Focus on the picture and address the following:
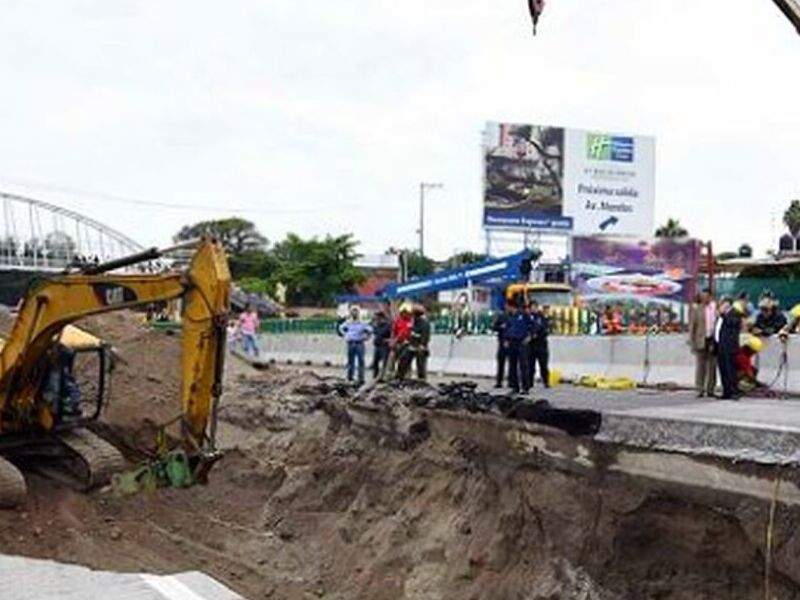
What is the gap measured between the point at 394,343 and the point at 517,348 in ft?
10.4

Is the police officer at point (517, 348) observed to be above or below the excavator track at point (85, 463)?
above

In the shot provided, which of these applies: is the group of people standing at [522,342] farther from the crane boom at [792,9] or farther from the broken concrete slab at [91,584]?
the crane boom at [792,9]

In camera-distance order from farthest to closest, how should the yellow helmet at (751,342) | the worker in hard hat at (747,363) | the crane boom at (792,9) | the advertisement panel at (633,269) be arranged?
the advertisement panel at (633,269), the yellow helmet at (751,342), the worker in hard hat at (747,363), the crane boom at (792,9)

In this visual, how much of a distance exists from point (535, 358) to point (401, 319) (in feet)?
8.95

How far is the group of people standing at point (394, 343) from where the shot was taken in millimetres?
20661

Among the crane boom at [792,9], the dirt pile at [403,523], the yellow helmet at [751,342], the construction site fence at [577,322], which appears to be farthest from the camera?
the construction site fence at [577,322]

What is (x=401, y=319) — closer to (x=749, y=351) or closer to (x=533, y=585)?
(x=749, y=351)

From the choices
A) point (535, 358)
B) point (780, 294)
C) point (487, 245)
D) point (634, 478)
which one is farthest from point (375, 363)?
point (487, 245)

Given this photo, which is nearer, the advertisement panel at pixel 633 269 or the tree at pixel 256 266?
the advertisement panel at pixel 633 269

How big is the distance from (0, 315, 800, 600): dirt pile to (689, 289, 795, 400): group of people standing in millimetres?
4199

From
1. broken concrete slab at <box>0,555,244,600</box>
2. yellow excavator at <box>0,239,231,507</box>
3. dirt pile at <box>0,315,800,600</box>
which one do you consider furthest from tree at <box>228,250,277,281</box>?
broken concrete slab at <box>0,555,244,600</box>

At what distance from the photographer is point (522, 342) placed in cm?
1844

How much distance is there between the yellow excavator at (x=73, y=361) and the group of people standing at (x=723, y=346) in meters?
7.34

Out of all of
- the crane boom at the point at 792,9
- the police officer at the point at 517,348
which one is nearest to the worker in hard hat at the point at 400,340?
the police officer at the point at 517,348
